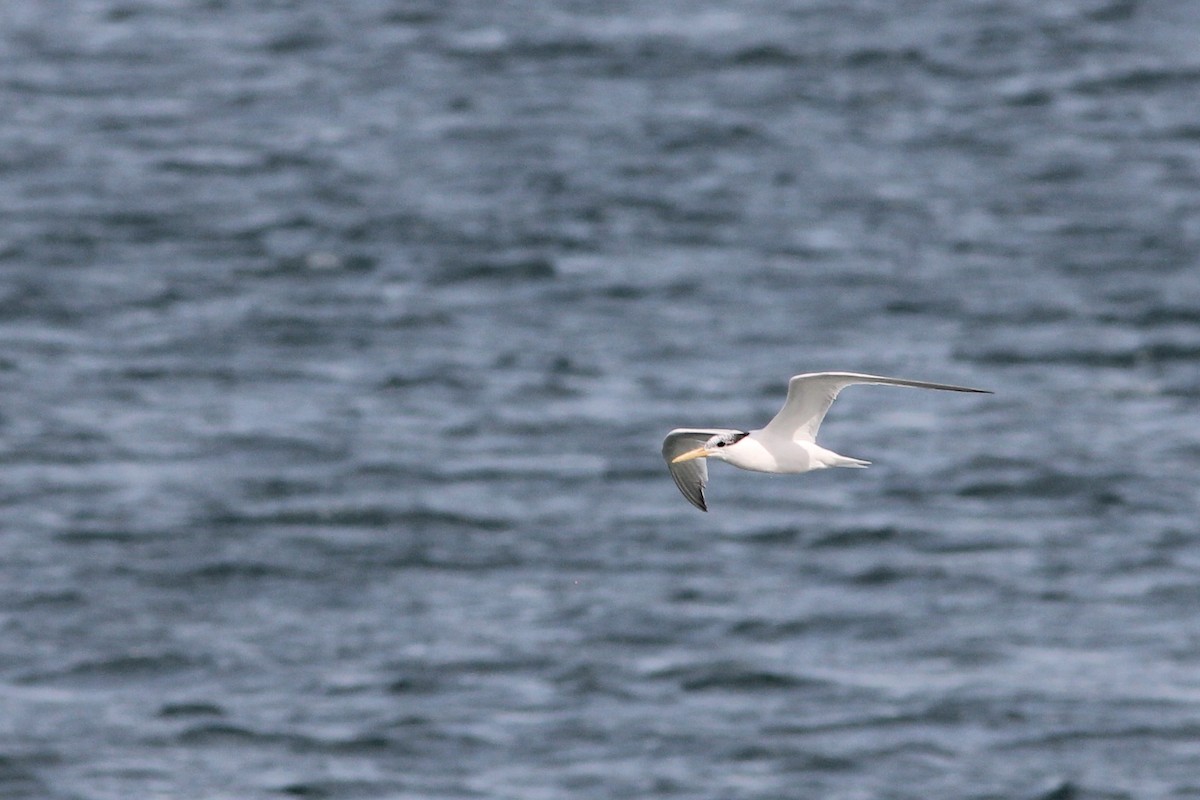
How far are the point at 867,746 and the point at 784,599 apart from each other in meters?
7.31

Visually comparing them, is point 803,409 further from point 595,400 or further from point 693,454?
point 595,400

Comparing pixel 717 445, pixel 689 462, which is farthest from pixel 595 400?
pixel 717 445

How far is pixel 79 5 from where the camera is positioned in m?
93.1

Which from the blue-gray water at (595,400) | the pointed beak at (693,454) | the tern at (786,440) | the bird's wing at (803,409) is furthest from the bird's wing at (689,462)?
the blue-gray water at (595,400)

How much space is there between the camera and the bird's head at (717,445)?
15.3 metres

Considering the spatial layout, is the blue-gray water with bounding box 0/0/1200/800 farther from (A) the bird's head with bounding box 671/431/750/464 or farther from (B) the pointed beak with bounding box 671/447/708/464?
(A) the bird's head with bounding box 671/431/750/464

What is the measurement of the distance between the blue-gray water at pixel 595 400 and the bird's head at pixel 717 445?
23.2 meters

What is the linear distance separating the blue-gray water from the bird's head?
2321 cm

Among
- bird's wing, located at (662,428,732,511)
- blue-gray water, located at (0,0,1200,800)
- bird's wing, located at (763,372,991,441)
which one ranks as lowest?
blue-gray water, located at (0,0,1200,800)

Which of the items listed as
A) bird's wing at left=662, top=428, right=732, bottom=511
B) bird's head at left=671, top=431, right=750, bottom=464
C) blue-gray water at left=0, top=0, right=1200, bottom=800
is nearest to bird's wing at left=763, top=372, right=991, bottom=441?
bird's head at left=671, top=431, right=750, bottom=464

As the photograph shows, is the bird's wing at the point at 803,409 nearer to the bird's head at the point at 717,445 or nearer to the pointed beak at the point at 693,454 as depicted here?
the bird's head at the point at 717,445

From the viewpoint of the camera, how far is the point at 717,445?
1545 cm

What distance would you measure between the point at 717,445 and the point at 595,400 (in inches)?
1596

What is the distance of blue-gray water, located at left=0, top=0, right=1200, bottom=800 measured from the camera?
40156mm
